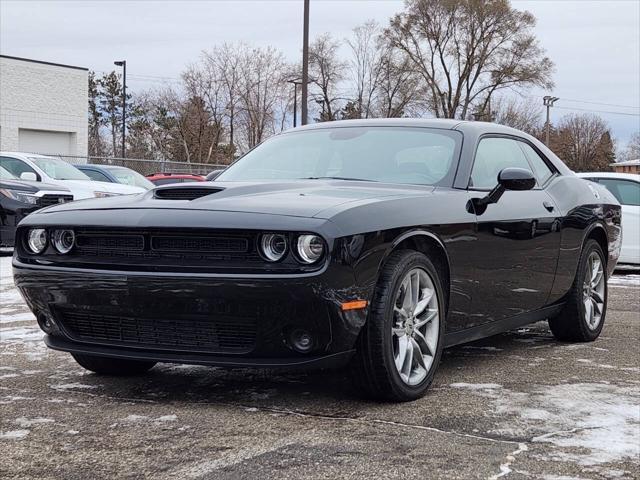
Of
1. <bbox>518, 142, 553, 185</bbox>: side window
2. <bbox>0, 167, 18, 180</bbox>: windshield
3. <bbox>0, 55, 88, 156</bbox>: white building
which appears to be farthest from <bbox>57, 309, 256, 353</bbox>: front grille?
<bbox>0, 55, 88, 156</bbox>: white building

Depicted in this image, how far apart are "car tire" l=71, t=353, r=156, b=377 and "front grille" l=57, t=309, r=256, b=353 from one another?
0.53 m

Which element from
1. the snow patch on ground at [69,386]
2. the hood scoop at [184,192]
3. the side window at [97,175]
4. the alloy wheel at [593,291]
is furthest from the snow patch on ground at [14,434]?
the side window at [97,175]

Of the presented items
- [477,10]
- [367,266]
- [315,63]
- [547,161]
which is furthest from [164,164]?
[367,266]

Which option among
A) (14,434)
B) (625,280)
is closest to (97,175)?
(625,280)

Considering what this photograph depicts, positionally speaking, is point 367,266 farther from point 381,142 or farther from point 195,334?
point 381,142

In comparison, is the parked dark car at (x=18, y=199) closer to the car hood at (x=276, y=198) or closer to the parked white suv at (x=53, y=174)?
the parked white suv at (x=53, y=174)

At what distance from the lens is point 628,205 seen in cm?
1257

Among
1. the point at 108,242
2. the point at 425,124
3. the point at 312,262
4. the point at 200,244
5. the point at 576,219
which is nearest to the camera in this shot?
the point at 312,262

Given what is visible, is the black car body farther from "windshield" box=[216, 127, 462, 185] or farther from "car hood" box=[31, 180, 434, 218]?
"car hood" box=[31, 180, 434, 218]

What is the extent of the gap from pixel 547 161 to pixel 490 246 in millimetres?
1586

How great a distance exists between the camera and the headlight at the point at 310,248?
3811mm

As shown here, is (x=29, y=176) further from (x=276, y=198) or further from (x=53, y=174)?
(x=276, y=198)

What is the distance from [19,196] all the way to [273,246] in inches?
404

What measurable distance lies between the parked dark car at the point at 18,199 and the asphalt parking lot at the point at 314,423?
26.3 ft
